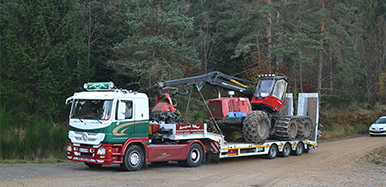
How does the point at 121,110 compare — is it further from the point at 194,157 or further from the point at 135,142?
the point at 194,157

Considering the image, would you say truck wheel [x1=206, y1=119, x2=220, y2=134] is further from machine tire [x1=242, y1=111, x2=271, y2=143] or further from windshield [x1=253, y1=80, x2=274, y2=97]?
windshield [x1=253, y1=80, x2=274, y2=97]

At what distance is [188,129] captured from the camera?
15.7m

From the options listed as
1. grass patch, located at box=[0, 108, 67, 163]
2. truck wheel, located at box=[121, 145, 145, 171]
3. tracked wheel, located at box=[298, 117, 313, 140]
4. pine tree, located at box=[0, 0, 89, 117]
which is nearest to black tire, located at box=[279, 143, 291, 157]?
tracked wheel, located at box=[298, 117, 313, 140]

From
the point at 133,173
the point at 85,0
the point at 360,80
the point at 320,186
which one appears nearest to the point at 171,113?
the point at 133,173

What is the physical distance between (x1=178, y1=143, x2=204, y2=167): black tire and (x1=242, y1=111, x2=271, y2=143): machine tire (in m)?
2.65

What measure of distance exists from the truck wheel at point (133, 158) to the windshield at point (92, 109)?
1.41m

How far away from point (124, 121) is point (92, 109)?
1146 millimetres

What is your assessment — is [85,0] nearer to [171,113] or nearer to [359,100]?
[171,113]

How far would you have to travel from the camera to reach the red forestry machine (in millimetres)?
16828

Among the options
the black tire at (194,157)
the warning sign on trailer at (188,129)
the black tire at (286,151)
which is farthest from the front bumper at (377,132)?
the warning sign on trailer at (188,129)

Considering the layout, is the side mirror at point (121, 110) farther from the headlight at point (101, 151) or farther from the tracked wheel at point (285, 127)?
the tracked wheel at point (285, 127)

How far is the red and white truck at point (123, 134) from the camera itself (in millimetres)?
13539

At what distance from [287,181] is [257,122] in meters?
5.91

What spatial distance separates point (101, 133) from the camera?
529 inches
